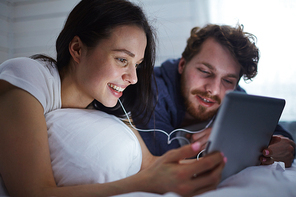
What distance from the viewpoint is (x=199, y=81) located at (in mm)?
1265

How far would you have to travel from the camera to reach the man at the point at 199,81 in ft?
3.86

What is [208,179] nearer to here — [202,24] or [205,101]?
[205,101]

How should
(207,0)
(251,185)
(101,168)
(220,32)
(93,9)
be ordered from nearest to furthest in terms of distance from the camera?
(251,185), (101,168), (93,9), (220,32), (207,0)

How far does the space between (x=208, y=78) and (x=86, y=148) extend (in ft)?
2.92

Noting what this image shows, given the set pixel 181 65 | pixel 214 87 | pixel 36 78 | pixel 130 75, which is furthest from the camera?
pixel 181 65

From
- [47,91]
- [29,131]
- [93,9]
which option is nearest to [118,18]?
[93,9]

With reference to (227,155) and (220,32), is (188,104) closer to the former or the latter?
(220,32)

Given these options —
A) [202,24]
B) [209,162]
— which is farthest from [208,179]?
[202,24]

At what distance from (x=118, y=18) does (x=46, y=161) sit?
530 millimetres

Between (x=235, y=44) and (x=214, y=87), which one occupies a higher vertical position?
(x=235, y=44)

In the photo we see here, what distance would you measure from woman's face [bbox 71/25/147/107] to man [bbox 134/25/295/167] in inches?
14.9

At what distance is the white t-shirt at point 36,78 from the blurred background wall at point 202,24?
2.45 ft

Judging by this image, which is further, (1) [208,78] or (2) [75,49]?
(1) [208,78]

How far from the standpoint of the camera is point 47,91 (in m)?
0.65
